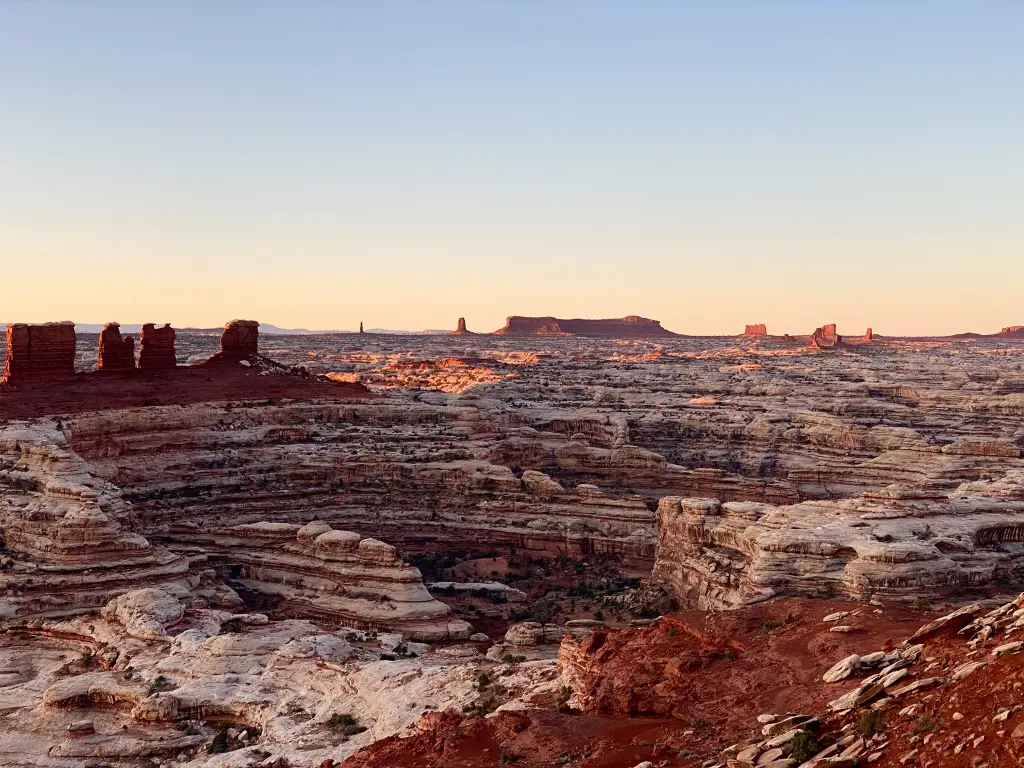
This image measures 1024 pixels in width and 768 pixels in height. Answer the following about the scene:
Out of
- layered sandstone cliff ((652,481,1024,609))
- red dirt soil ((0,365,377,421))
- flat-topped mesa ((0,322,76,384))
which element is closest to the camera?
layered sandstone cliff ((652,481,1024,609))

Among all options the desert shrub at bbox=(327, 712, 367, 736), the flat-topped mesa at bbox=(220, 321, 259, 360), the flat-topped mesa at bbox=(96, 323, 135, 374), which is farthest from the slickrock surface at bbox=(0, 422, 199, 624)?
the flat-topped mesa at bbox=(220, 321, 259, 360)

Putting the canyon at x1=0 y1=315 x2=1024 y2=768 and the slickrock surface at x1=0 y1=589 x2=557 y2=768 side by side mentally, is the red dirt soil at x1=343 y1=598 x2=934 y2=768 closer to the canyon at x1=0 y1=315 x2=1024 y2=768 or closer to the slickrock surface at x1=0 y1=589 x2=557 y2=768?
the canyon at x1=0 y1=315 x2=1024 y2=768

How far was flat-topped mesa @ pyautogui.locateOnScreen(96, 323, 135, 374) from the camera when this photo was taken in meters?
54.3

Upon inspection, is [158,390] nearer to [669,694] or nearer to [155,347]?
[155,347]

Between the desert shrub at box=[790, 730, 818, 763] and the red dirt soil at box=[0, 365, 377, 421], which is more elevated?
the red dirt soil at box=[0, 365, 377, 421]

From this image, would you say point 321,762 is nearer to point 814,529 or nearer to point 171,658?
point 171,658

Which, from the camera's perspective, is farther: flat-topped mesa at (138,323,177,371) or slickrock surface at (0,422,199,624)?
flat-topped mesa at (138,323,177,371)

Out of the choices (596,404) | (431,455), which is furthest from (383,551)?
(596,404)

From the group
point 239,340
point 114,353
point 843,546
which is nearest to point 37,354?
point 114,353

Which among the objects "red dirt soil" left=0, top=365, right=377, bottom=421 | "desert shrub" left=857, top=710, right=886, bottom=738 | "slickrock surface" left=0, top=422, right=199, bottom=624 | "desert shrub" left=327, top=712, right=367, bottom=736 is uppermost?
"red dirt soil" left=0, top=365, right=377, bottom=421

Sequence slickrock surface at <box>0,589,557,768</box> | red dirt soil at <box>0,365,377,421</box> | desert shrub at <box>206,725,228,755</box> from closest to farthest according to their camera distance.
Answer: slickrock surface at <box>0,589,557,768</box> → desert shrub at <box>206,725,228,755</box> → red dirt soil at <box>0,365,377,421</box>

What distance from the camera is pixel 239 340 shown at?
60.9 meters

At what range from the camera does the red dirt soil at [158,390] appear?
4844 centimetres

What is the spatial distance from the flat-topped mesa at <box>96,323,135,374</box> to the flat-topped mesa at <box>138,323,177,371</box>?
620 millimetres
